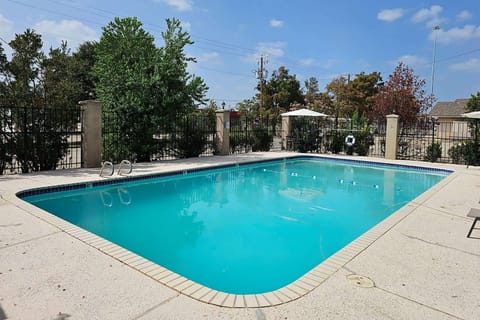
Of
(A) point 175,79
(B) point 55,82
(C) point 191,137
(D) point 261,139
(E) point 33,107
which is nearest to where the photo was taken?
(E) point 33,107

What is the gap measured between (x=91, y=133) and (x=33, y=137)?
5.33 feet

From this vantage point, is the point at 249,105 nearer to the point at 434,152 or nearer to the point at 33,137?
the point at 434,152

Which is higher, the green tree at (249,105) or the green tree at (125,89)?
the green tree at (249,105)

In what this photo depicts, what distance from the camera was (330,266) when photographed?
12.6ft

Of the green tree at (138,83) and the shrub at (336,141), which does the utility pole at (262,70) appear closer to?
the shrub at (336,141)

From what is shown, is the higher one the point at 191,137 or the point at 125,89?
the point at 125,89

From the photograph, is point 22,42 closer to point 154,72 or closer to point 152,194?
point 154,72

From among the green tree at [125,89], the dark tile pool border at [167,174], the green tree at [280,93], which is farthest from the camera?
the green tree at [280,93]

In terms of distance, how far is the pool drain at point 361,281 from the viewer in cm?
340

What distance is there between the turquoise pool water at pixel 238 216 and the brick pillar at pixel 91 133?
2359 mm

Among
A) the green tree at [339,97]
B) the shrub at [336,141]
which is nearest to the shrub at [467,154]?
the shrub at [336,141]

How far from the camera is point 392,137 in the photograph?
15.7 meters

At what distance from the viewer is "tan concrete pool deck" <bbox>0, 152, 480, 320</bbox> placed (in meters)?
2.88

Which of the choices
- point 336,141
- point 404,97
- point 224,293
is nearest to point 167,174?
point 224,293
